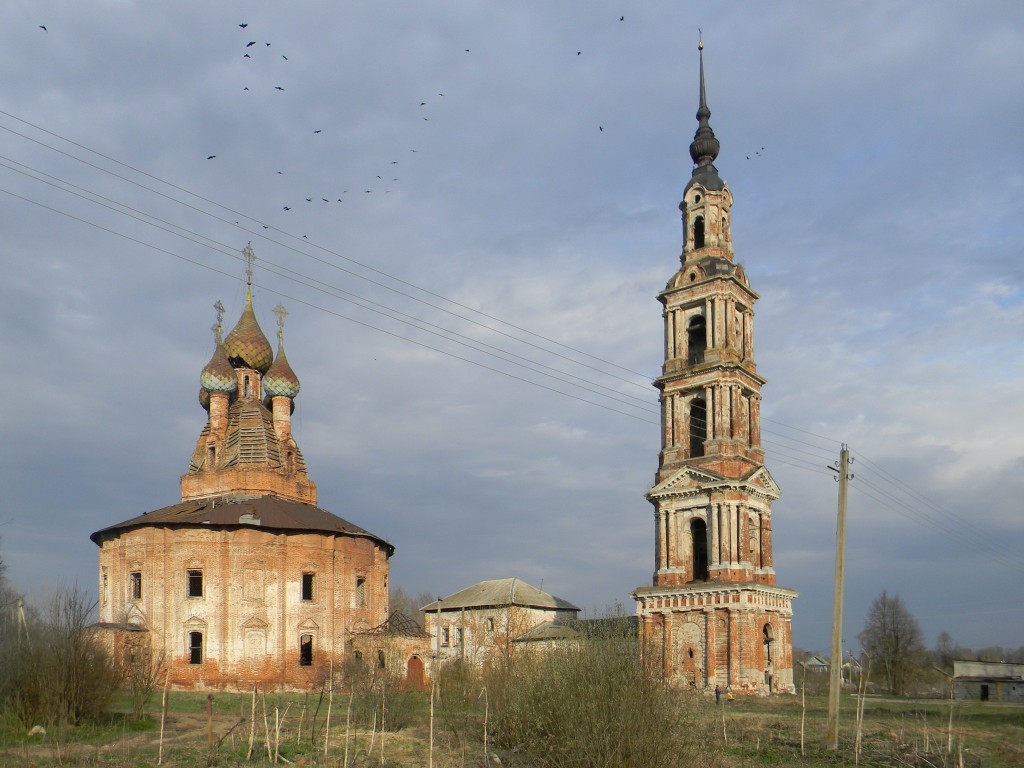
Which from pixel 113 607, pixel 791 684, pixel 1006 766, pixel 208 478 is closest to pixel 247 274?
pixel 208 478

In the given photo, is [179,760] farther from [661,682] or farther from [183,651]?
[183,651]

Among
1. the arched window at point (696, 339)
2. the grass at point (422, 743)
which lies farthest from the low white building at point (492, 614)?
the grass at point (422, 743)

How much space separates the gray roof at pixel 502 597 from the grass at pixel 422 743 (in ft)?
70.6

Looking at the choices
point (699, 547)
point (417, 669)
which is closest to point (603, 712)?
point (699, 547)

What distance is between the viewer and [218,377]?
4994 centimetres

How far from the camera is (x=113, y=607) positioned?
43.4 meters

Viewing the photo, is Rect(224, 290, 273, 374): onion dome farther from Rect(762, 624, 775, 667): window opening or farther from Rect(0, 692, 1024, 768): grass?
Rect(762, 624, 775, 667): window opening

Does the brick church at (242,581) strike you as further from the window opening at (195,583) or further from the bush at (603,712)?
the bush at (603,712)

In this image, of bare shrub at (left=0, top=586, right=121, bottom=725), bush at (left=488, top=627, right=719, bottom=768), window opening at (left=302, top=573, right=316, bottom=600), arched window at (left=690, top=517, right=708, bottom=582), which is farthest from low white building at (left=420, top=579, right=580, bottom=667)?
bush at (left=488, top=627, right=719, bottom=768)

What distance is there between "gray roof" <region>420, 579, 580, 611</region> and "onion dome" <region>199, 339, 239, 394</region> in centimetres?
1655

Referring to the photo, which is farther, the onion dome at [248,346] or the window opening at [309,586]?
the onion dome at [248,346]

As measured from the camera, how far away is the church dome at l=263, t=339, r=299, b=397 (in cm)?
5116

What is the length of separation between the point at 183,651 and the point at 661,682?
108ft

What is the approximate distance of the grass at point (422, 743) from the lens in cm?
1783
